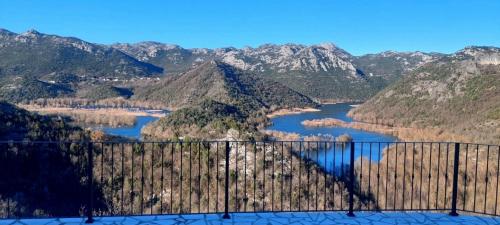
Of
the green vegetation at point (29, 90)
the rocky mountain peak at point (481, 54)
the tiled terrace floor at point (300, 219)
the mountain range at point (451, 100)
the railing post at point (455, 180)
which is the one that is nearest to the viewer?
the tiled terrace floor at point (300, 219)

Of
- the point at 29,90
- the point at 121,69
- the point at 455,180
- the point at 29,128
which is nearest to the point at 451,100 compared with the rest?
the point at 29,128

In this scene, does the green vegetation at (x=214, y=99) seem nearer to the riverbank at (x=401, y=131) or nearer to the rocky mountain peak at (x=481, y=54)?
the riverbank at (x=401, y=131)

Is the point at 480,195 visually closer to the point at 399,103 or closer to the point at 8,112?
the point at 8,112

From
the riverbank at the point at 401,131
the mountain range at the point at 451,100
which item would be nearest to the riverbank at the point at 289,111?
the riverbank at the point at 401,131

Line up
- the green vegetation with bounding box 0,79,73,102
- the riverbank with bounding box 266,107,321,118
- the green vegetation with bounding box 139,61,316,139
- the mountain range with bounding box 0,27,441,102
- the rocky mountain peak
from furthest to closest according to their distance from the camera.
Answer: the mountain range with bounding box 0,27,441,102 → the riverbank with bounding box 266,107,321,118 → the green vegetation with bounding box 0,79,73,102 → the rocky mountain peak → the green vegetation with bounding box 139,61,316,139

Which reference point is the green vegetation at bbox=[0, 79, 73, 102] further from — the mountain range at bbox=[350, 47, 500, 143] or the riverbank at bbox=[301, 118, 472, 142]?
the mountain range at bbox=[350, 47, 500, 143]

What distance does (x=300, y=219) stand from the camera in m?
4.93

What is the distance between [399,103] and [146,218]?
61772mm

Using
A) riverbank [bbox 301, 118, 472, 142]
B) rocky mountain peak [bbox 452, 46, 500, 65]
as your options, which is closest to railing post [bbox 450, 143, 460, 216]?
riverbank [bbox 301, 118, 472, 142]

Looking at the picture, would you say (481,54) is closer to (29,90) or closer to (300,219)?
(300,219)

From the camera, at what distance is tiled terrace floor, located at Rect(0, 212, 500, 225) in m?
4.74

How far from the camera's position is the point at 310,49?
107625 millimetres

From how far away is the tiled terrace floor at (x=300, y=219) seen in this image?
4742 millimetres

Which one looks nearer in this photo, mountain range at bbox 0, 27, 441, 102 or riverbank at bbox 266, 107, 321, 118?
riverbank at bbox 266, 107, 321, 118
